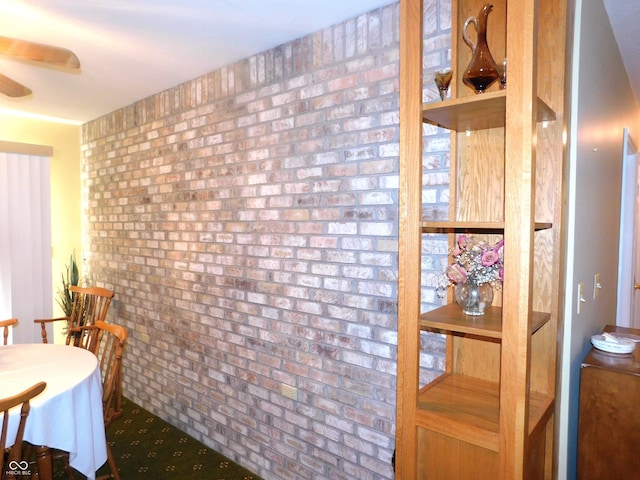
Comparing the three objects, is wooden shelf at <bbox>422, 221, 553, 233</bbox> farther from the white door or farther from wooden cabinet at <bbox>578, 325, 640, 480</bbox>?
the white door

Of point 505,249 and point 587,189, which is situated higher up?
point 587,189

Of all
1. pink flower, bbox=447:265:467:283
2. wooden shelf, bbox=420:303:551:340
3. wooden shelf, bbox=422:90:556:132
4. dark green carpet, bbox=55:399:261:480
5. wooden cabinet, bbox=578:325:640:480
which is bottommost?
dark green carpet, bbox=55:399:261:480

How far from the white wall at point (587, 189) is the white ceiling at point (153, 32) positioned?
914mm

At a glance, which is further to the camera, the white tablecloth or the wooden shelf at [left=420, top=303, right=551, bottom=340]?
the white tablecloth

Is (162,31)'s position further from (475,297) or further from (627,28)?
(627,28)

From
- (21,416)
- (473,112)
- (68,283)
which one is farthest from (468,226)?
(68,283)

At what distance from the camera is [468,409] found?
1456 millimetres

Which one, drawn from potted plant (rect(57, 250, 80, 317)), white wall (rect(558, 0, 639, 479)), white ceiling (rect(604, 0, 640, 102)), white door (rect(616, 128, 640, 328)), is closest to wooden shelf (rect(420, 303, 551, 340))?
white wall (rect(558, 0, 639, 479))

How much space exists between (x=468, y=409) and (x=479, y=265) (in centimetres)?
50

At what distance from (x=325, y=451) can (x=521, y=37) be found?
79.4 inches

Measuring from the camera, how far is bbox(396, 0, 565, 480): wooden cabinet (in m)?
1.24

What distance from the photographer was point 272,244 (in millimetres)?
2441

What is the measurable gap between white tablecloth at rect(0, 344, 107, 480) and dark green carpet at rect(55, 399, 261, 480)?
75 cm

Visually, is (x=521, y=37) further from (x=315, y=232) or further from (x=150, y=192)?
(x=150, y=192)
